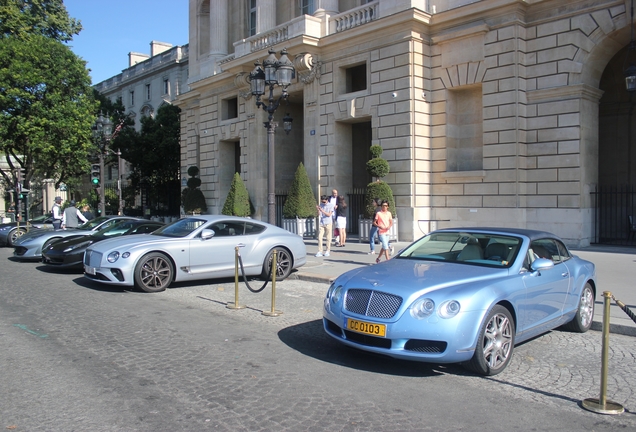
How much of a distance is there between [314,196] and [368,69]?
5628 mm

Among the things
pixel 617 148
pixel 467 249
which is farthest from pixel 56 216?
pixel 617 148

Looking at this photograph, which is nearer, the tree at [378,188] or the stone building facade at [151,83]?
the tree at [378,188]

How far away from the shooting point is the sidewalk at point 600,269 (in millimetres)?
8084

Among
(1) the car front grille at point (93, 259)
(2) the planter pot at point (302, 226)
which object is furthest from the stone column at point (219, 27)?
(1) the car front grille at point (93, 259)

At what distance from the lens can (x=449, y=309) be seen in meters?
5.42

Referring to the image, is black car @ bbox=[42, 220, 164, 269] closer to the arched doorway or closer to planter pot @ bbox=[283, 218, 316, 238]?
planter pot @ bbox=[283, 218, 316, 238]

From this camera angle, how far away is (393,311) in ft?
18.2

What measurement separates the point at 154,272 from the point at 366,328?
20.3 feet

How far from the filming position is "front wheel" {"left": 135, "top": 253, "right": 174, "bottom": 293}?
1051 centimetres

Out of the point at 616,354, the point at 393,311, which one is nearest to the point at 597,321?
the point at 616,354

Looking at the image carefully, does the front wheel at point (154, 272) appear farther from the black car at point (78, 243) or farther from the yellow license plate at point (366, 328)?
the yellow license plate at point (366, 328)

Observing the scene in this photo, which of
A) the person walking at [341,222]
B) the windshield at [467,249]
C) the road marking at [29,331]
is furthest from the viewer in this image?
the person walking at [341,222]

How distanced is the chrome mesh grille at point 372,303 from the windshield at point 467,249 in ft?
4.74

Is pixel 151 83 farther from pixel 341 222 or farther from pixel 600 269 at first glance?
pixel 600 269
